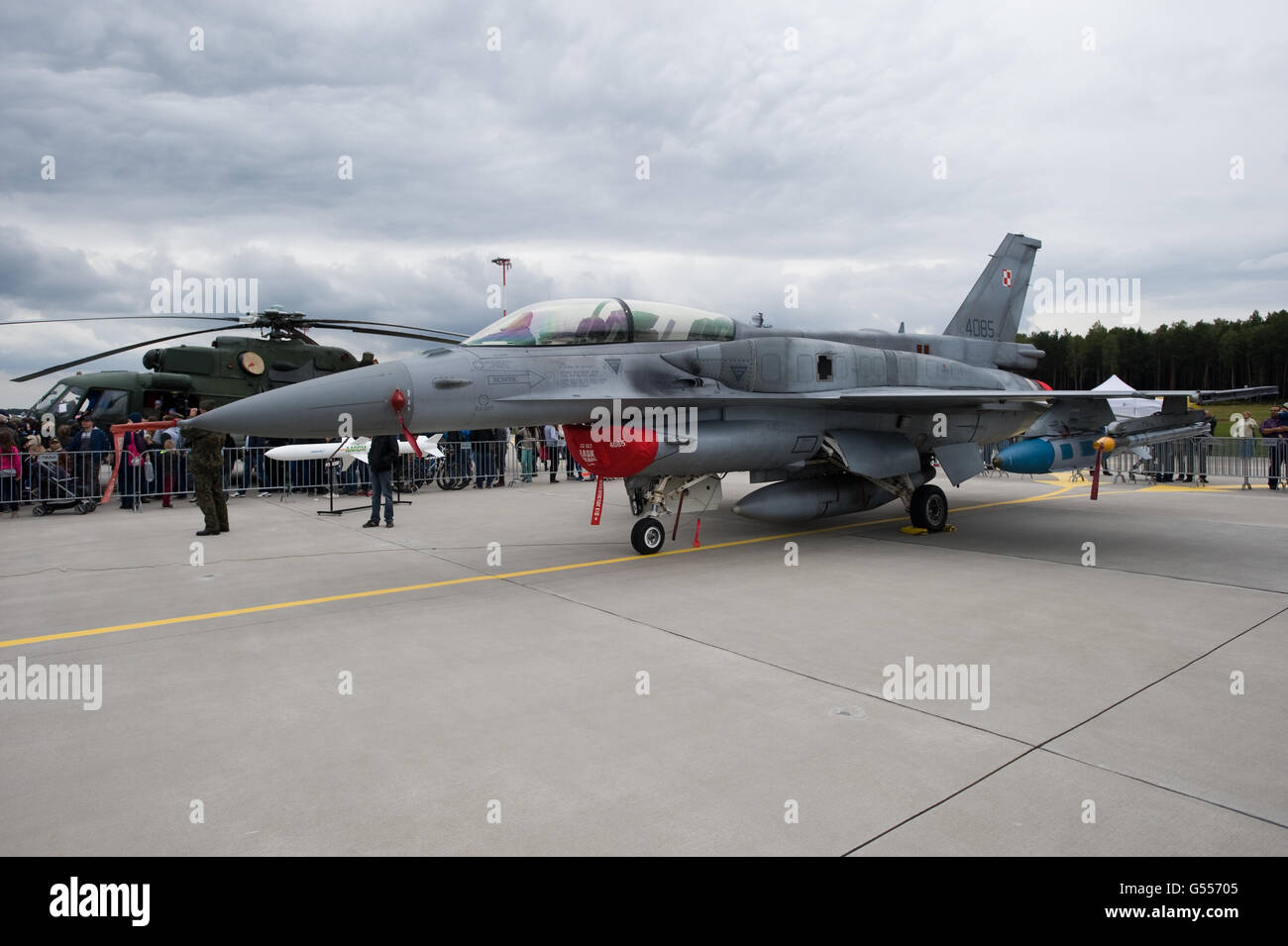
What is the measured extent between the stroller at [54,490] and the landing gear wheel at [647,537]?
33.2 ft

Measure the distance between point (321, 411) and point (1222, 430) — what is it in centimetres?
6214

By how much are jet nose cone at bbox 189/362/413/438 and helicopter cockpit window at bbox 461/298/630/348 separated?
113 centimetres

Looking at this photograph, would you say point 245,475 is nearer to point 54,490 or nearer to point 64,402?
point 54,490

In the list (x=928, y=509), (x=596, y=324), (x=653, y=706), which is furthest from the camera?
(x=928, y=509)

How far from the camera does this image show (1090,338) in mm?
74000

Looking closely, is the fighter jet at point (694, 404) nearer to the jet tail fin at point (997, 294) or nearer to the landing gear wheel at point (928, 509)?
the landing gear wheel at point (928, 509)

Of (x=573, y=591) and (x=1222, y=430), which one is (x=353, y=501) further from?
(x=1222, y=430)

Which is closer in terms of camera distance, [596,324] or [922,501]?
[596,324]

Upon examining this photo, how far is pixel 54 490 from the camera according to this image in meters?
13.0

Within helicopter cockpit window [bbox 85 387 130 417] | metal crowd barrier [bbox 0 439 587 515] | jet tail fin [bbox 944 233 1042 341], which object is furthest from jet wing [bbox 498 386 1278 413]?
helicopter cockpit window [bbox 85 387 130 417]

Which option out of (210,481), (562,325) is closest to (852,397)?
(562,325)

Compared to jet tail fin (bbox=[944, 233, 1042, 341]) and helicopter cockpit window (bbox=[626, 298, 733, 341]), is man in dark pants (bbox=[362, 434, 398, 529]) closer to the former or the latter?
helicopter cockpit window (bbox=[626, 298, 733, 341])

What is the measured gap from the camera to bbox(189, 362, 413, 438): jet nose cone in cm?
627

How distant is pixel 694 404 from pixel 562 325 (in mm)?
1672
